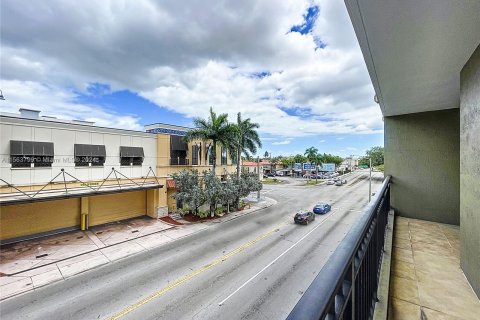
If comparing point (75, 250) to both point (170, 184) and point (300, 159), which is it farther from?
point (300, 159)

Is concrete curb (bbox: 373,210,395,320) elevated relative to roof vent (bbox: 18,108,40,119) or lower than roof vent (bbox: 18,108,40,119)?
lower

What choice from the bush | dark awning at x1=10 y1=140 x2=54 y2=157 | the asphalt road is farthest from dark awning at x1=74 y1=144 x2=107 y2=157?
the bush

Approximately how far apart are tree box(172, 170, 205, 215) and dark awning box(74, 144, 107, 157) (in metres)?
5.24

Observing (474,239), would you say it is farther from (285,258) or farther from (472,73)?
(285,258)

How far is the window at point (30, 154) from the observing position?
12422 millimetres

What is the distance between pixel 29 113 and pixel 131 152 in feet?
23.1

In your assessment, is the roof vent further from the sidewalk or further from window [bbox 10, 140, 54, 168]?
the sidewalk

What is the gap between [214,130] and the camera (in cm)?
1962

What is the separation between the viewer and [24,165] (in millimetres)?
12766

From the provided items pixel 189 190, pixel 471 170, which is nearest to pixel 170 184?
pixel 189 190

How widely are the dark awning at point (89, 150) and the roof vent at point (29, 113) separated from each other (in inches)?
176

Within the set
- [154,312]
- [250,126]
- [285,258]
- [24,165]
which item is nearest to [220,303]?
[154,312]

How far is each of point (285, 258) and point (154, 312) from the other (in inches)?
253

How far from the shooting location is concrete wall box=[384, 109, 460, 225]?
18.1 ft
